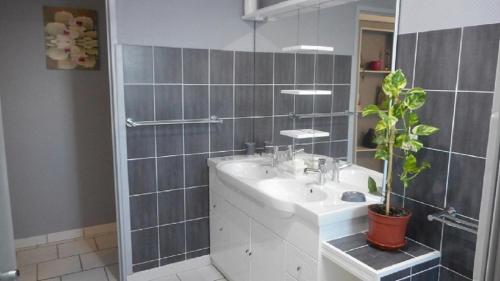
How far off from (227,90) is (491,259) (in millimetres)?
2263

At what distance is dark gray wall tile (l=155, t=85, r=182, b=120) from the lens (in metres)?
2.53

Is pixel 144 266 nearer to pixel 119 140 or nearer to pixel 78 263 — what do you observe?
pixel 78 263

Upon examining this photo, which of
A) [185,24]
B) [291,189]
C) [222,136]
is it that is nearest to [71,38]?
[185,24]

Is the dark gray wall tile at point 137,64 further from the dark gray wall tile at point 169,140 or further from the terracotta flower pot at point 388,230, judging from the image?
the terracotta flower pot at point 388,230

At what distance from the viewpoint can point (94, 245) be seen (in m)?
3.26

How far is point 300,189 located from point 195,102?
3.42ft

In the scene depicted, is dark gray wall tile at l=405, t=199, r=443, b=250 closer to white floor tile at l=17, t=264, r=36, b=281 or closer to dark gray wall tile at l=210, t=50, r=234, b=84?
dark gray wall tile at l=210, t=50, r=234, b=84

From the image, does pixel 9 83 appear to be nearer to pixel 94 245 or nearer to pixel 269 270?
pixel 94 245

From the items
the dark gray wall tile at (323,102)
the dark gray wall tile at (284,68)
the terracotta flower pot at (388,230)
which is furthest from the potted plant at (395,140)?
the dark gray wall tile at (284,68)

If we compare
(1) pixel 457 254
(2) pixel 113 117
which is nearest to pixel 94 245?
(2) pixel 113 117

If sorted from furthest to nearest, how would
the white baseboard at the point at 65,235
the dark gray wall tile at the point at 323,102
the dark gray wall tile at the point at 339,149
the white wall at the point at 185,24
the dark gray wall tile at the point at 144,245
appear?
the white baseboard at the point at 65,235, the dark gray wall tile at the point at 144,245, the white wall at the point at 185,24, the dark gray wall tile at the point at 323,102, the dark gray wall tile at the point at 339,149

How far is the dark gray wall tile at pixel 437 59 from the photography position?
4.89 feet

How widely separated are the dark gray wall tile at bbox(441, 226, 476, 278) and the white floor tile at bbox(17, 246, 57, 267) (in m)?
2.93

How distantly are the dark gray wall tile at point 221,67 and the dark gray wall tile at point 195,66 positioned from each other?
0.18 ft
